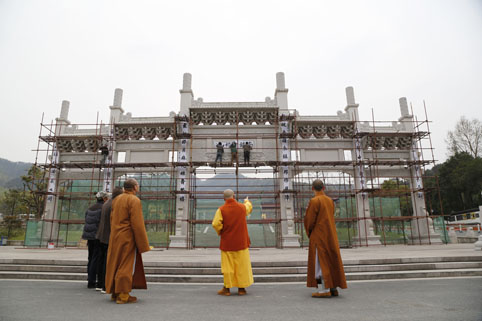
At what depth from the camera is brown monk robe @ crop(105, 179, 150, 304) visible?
12.3 feet

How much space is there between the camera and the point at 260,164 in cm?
1565

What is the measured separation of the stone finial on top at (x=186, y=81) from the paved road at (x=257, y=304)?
12.9 m

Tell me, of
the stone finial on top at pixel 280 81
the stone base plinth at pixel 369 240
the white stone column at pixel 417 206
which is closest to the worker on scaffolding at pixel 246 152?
the stone finial on top at pixel 280 81

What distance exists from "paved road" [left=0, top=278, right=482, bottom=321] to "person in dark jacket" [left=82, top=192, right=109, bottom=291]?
197 millimetres

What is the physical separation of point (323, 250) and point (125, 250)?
2692 millimetres

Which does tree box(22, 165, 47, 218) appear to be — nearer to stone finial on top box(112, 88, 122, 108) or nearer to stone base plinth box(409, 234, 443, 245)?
stone finial on top box(112, 88, 122, 108)

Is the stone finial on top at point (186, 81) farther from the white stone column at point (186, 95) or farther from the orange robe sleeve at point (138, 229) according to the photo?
the orange robe sleeve at point (138, 229)

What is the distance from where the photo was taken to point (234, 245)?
457 cm

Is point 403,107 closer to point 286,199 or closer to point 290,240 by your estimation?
point 286,199

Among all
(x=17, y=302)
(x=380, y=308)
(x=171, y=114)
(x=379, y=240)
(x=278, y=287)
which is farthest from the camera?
(x=171, y=114)

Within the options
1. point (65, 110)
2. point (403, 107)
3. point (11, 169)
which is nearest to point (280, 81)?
point (403, 107)

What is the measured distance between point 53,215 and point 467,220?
2785cm

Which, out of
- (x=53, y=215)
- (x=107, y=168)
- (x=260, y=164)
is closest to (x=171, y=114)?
(x=107, y=168)

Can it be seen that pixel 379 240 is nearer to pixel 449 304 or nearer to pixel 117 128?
pixel 449 304
